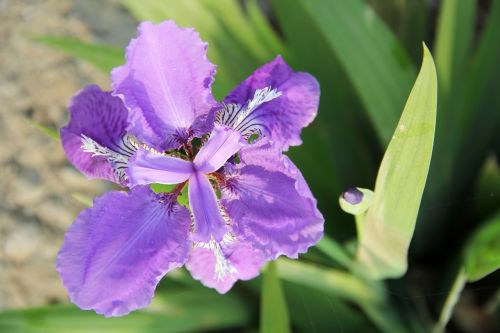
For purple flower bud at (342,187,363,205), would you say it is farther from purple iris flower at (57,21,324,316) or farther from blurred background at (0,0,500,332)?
blurred background at (0,0,500,332)

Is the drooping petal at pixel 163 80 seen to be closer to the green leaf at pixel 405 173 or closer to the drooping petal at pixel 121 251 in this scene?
the drooping petal at pixel 121 251

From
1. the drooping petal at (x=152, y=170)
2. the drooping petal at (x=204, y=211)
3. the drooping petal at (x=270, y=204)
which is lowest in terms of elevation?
the drooping petal at (x=270, y=204)

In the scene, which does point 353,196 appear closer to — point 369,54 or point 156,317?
point 369,54

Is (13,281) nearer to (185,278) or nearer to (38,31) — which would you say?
(185,278)

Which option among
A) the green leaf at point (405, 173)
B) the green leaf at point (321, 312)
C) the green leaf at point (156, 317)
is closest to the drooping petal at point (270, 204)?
the green leaf at point (405, 173)

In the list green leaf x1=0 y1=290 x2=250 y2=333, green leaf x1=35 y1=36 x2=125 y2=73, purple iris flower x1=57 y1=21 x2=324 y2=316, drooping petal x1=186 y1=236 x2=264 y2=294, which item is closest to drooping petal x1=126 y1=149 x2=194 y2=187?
purple iris flower x1=57 y1=21 x2=324 y2=316

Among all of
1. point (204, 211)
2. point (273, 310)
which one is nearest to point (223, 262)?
point (204, 211)
